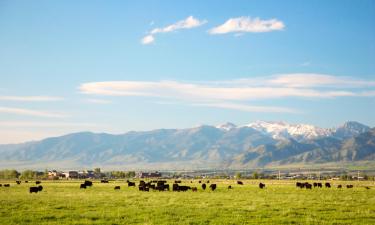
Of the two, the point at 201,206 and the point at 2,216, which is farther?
the point at 201,206

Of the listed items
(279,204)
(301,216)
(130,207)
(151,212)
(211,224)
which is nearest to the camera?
(211,224)

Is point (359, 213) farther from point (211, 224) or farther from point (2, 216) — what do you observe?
point (2, 216)

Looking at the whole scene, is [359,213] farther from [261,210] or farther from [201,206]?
[201,206]

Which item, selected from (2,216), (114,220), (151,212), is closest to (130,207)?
(151,212)

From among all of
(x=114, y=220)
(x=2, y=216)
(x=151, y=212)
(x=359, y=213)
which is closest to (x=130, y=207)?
(x=151, y=212)

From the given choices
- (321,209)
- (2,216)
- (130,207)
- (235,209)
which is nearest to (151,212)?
(130,207)

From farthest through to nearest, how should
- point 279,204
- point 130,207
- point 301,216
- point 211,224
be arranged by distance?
point 279,204 → point 130,207 → point 301,216 → point 211,224

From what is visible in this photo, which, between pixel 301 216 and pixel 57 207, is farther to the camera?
pixel 57 207

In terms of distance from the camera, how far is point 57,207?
34.6 m

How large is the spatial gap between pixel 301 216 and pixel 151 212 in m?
9.77

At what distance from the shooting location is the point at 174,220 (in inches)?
1088

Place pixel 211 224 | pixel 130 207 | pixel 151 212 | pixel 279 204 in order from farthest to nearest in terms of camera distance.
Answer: pixel 279 204, pixel 130 207, pixel 151 212, pixel 211 224

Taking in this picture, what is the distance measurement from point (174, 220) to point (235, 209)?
23.1 feet

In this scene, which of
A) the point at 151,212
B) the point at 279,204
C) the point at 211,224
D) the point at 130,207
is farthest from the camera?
the point at 279,204
